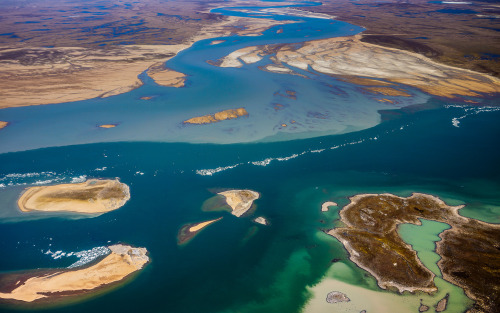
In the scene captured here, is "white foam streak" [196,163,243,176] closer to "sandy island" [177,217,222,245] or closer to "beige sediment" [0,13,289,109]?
"sandy island" [177,217,222,245]

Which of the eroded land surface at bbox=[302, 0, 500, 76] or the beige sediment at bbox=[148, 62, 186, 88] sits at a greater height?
the eroded land surface at bbox=[302, 0, 500, 76]

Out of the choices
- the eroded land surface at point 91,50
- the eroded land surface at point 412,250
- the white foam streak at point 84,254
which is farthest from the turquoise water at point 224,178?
the eroded land surface at point 91,50

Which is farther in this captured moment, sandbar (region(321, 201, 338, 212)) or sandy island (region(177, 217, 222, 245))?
sandbar (region(321, 201, 338, 212))

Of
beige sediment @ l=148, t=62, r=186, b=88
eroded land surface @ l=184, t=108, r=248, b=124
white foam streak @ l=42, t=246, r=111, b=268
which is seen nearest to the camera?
white foam streak @ l=42, t=246, r=111, b=268

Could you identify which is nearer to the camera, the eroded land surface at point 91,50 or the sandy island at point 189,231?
the sandy island at point 189,231

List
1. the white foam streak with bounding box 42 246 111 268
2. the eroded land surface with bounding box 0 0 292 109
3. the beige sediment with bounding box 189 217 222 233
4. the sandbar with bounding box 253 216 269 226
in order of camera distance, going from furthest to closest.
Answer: the eroded land surface with bounding box 0 0 292 109 → the sandbar with bounding box 253 216 269 226 → the beige sediment with bounding box 189 217 222 233 → the white foam streak with bounding box 42 246 111 268

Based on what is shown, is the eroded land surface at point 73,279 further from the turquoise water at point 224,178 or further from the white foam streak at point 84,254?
the turquoise water at point 224,178

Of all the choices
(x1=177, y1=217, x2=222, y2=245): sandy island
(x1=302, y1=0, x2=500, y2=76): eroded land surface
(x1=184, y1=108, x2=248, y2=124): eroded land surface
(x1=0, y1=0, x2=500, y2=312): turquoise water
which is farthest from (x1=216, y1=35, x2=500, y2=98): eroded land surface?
(x1=177, y1=217, x2=222, y2=245): sandy island

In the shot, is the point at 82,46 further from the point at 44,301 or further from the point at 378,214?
the point at 378,214
